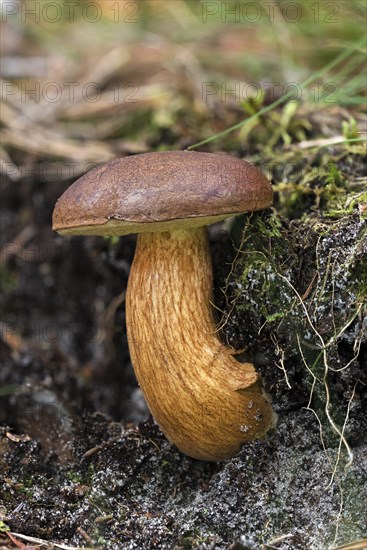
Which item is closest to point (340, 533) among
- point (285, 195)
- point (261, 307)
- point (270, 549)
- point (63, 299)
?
point (270, 549)

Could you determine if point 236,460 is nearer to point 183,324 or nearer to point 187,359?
point 187,359

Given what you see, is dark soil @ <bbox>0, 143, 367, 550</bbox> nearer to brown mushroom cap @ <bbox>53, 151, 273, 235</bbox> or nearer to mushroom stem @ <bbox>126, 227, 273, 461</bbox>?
mushroom stem @ <bbox>126, 227, 273, 461</bbox>

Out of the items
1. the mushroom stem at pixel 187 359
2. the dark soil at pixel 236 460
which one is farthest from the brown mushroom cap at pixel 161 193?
the dark soil at pixel 236 460

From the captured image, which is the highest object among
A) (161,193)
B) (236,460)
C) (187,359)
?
(161,193)

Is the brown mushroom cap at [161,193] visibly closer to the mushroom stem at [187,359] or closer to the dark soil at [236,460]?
the mushroom stem at [187,359]

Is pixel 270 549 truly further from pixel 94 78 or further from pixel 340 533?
pixel 94 78

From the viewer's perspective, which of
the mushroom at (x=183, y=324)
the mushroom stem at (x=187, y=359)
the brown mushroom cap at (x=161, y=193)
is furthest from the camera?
the mushroom stem at (x=187, y=359)

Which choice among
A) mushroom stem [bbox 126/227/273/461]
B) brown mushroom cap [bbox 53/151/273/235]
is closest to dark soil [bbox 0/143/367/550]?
mushroom stem [bbox 126/227/273/461]

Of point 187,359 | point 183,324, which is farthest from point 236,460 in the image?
point 183,324
